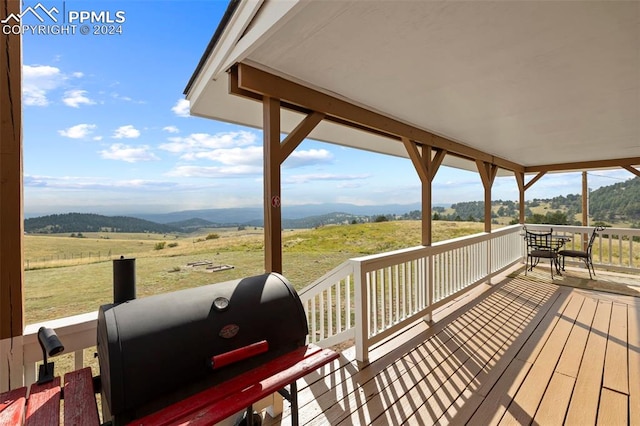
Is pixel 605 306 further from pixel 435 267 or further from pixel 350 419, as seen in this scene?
pixel 350 419

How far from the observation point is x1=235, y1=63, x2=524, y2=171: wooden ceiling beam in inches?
76.9

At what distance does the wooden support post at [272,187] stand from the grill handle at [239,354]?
2.78 feet

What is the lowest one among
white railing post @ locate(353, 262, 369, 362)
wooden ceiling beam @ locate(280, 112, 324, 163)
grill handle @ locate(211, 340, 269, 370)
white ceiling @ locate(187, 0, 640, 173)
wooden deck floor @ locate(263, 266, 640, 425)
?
wooden deck floor @ locate(263, 266, 640, 425)

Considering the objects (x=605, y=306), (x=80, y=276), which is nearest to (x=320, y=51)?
(x=605, y=306)

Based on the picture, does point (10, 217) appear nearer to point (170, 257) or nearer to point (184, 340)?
point (184, 340)

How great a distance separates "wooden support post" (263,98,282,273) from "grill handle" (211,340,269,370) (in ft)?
2.78

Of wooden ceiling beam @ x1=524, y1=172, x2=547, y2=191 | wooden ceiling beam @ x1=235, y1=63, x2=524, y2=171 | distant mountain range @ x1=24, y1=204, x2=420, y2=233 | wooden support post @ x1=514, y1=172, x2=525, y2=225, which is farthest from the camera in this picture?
wooden support post @ x1=514, y1=172, x2=525, y2=225

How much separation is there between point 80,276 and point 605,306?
930 centimetres

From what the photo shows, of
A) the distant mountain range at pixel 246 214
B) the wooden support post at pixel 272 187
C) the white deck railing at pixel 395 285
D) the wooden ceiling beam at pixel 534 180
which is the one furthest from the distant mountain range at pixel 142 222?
the wooden ceiling beam at pixel 534 180

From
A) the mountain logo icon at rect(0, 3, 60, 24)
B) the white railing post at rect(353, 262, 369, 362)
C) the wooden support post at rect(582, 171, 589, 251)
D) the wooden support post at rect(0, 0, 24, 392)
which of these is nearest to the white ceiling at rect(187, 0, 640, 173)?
the mountain logo icon at rect(0, 3, 60, 24)

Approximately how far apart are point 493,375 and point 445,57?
2.66 metres

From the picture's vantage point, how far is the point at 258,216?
91.3 inches

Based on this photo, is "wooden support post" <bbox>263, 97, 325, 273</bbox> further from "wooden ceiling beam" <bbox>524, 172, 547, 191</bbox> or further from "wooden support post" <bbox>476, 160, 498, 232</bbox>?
"wooden ceiling beam" <bbox>524, 172, 547, 191</bbox>

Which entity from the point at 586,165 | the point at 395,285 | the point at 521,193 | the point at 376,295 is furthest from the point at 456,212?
the point at 376,295
